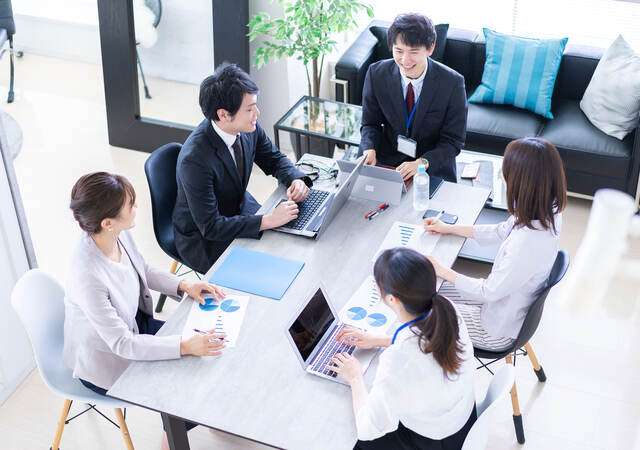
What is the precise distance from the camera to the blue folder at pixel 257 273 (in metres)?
2.96

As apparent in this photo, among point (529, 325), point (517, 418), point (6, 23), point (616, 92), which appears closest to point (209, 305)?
point (529, 325)

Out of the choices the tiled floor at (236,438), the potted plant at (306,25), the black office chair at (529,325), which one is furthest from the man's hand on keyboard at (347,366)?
the potted plant at (306,25)

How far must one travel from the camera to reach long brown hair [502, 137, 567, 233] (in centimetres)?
277

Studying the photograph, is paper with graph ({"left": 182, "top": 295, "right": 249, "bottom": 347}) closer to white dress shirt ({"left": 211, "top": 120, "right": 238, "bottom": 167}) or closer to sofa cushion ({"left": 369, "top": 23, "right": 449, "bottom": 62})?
white dress shirt ({"left": 211, "top": 120, "right": 238, "bottom": 167})

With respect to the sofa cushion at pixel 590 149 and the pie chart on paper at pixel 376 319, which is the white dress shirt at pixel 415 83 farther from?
the pie chart on paper at pixel 376 319

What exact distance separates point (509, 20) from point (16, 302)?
404cm

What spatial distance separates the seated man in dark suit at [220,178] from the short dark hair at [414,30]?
77cm

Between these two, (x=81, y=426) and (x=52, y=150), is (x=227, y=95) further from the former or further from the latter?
(x=52, y=150)

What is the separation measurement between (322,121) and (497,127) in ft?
3.71

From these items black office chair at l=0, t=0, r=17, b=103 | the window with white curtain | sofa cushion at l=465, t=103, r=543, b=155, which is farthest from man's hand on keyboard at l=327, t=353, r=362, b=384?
black office chair at l=0, t=0, r=17, b=103

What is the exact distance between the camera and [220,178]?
134 inches

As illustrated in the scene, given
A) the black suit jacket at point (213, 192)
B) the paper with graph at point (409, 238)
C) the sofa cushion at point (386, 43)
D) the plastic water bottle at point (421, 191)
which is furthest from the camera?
the sofa cushion at point (386, 43)

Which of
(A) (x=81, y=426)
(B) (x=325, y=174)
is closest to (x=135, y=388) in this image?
(A) (x=81, y=426)

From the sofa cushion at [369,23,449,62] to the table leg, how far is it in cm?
332
